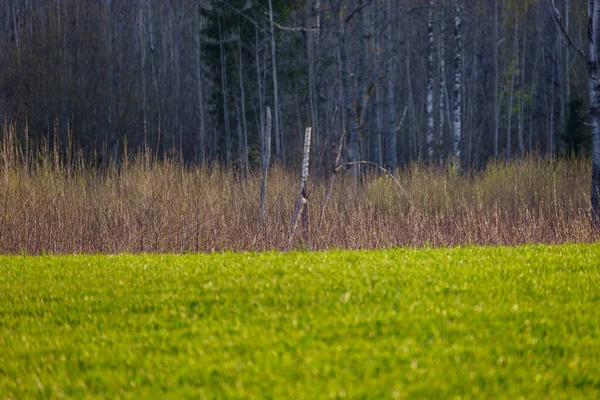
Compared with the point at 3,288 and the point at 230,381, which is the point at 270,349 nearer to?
the point at 230,381

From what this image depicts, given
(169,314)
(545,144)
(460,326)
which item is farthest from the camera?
(545,144)

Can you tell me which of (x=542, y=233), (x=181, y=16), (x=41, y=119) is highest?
(x=181, y=16)

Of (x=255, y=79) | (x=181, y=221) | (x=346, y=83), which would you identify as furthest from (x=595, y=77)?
(x=255, y=79)

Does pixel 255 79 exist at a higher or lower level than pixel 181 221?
higher

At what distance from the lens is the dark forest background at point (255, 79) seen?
65.8ft

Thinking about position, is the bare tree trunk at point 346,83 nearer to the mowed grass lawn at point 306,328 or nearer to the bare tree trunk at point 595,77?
the bare tree trunk at point 595,77

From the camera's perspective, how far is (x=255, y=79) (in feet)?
93.4

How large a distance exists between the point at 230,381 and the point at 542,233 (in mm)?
9442

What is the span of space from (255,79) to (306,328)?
2392 cm

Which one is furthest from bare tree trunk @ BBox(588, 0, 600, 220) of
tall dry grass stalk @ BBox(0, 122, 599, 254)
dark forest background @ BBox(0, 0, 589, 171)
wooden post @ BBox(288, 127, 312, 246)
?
wooden post @ BBox(288, 127, 312, 246)

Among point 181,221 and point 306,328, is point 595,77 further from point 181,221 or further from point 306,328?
point 306,328

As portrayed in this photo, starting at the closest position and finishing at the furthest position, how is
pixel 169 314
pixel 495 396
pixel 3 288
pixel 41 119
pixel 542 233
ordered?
pixel 495 396 < pixel 169 314 < pixel 3 288 < pixel 542 233 < pixel 41 119

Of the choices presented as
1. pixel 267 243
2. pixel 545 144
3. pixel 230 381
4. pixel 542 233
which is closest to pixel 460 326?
pixel 230 381

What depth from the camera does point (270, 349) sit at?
5.12 m
